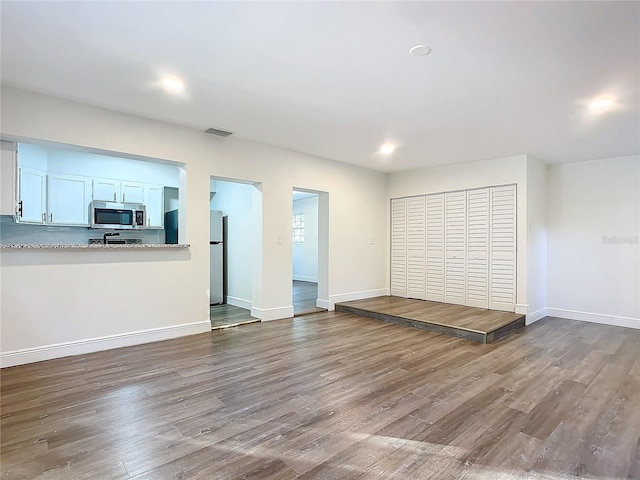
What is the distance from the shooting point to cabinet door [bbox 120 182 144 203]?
5.55 m

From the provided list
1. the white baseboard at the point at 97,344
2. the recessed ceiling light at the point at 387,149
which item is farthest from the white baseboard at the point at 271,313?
the recessed ceiling light at the point at 387,149

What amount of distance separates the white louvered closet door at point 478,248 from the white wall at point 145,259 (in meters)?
2.15

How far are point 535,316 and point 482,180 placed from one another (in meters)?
2.31

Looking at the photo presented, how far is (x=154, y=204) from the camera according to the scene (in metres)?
5.88

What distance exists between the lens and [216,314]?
5.40 metres

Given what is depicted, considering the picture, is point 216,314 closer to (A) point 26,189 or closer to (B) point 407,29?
(A) point 26,189

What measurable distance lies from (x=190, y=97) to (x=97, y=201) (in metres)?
2.96

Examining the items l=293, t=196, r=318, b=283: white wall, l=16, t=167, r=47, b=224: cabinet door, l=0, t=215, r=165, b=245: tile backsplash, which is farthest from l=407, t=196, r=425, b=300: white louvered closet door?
l=16, t=167, r=47, b=224: cabinet door

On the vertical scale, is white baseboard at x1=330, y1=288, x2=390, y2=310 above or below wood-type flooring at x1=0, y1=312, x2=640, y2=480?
above

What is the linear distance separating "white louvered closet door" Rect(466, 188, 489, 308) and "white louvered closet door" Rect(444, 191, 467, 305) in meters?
0.08

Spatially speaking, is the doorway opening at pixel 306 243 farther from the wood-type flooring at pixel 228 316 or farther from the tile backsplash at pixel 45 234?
the tile backsplash at pixel 45 234

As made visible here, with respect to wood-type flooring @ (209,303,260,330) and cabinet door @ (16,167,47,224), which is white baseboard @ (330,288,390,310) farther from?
cabinet door @ (16,167,47,224)

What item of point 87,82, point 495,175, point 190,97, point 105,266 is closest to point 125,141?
point 87,82

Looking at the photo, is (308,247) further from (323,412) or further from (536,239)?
(323,412)
